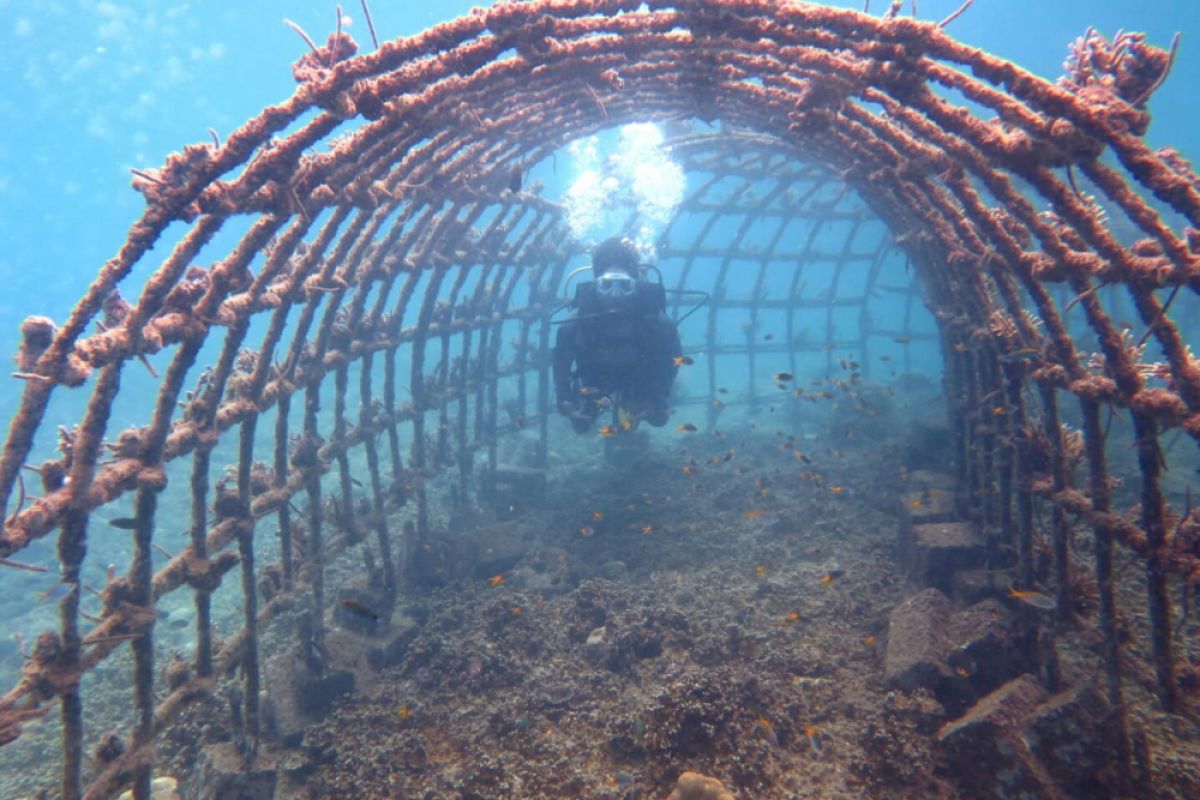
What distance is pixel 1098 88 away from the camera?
3428mm

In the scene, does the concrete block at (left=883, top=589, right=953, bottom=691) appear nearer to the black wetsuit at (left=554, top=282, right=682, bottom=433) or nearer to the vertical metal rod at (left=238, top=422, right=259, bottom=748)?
the black wetsuit at (left=554, top=282, right=682, bottom=433)

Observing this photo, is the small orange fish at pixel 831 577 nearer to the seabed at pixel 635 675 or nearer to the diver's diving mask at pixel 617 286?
the seabed at pixel 635 675

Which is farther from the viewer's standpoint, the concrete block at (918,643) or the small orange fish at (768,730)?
the concrete block at (918,643)

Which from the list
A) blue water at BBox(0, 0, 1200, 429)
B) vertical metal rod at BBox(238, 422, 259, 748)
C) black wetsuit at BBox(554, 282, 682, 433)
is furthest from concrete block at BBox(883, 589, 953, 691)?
blue water at BBox(0, 0, 1200, 429)

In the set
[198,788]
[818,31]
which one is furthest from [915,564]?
[198,788]

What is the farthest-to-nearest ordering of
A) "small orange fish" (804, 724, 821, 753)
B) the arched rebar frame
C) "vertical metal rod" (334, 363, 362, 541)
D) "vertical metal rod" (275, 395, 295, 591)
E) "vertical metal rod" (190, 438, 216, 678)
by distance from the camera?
"vertical metal rod" (334, 363, 362, 541), "vertical metal rod" (275, 395, 295, 591), "vertical metal rod" (190, 438, 216, 678), "small orange fish" (804, 724, 821, 753), the arched rebar frame

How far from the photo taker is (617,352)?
1011cm

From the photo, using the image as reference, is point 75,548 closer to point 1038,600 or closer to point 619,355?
point 619,355

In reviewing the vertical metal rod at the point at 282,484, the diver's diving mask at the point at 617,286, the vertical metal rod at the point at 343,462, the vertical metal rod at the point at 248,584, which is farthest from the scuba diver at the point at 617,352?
the vertical metal rod at the point at 248,584

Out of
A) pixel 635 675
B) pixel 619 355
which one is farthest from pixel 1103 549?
pixel 619 355

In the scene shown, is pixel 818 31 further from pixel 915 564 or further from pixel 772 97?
pixel 915 564

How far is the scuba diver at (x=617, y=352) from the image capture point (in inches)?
398

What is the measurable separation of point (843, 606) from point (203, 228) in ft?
25.3

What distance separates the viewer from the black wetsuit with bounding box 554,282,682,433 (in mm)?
10141
